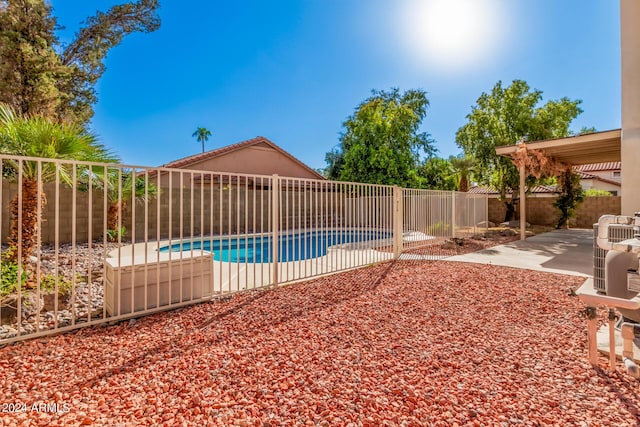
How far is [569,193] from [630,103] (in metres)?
12.4

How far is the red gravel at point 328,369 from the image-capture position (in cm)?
194

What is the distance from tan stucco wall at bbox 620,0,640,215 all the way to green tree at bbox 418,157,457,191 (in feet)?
51.1

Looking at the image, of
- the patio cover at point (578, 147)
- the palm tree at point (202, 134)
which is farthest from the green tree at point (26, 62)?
the palm tree at point (202, 134)

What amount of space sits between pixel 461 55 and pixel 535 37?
2362mm

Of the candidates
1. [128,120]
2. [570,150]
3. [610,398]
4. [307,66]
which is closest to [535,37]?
[570,150]

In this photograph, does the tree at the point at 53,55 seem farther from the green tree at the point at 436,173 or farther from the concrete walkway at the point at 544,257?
the green tree at the point at 436,173

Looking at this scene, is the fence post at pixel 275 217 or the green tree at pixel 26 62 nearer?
the fence post at pixel 275 217

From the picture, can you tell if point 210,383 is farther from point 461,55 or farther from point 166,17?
point 166,17

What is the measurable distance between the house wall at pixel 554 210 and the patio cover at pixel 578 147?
4.25m

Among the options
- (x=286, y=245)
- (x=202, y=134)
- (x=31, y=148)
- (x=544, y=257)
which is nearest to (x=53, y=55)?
(x=31, y=148)

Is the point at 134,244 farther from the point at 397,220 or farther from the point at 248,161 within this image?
the point at 248,161

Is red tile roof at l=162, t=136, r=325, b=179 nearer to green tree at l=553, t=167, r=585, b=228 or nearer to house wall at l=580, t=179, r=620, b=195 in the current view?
green tree at l=553, t=167, r=585, b=228

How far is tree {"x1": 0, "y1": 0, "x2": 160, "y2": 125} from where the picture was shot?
366 inches

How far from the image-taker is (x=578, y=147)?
9.87 m
